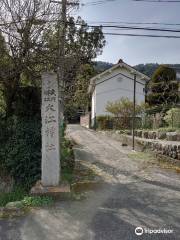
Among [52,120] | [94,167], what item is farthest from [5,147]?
[94,167]

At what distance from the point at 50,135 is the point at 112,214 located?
2.29 meters

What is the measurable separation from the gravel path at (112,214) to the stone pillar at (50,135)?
79 cm

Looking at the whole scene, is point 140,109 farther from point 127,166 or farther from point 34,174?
point 34,174

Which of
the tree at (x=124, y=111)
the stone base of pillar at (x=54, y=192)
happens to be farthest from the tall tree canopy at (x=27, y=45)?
the tree at (x=124, y=111)

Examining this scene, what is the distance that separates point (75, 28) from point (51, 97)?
525cm

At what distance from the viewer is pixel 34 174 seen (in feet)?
25.2

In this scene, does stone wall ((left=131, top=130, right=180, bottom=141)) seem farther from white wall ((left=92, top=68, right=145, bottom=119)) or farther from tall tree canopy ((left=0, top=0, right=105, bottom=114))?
white wall ((left=92, top=68, right=145, bottom=119))

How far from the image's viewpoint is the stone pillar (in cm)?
686

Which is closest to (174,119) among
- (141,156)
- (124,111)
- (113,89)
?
(141,156)

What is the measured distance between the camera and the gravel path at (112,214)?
4.84 meters

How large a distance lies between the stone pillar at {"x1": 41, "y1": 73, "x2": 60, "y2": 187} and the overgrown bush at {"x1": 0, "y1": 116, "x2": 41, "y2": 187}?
85 cm
